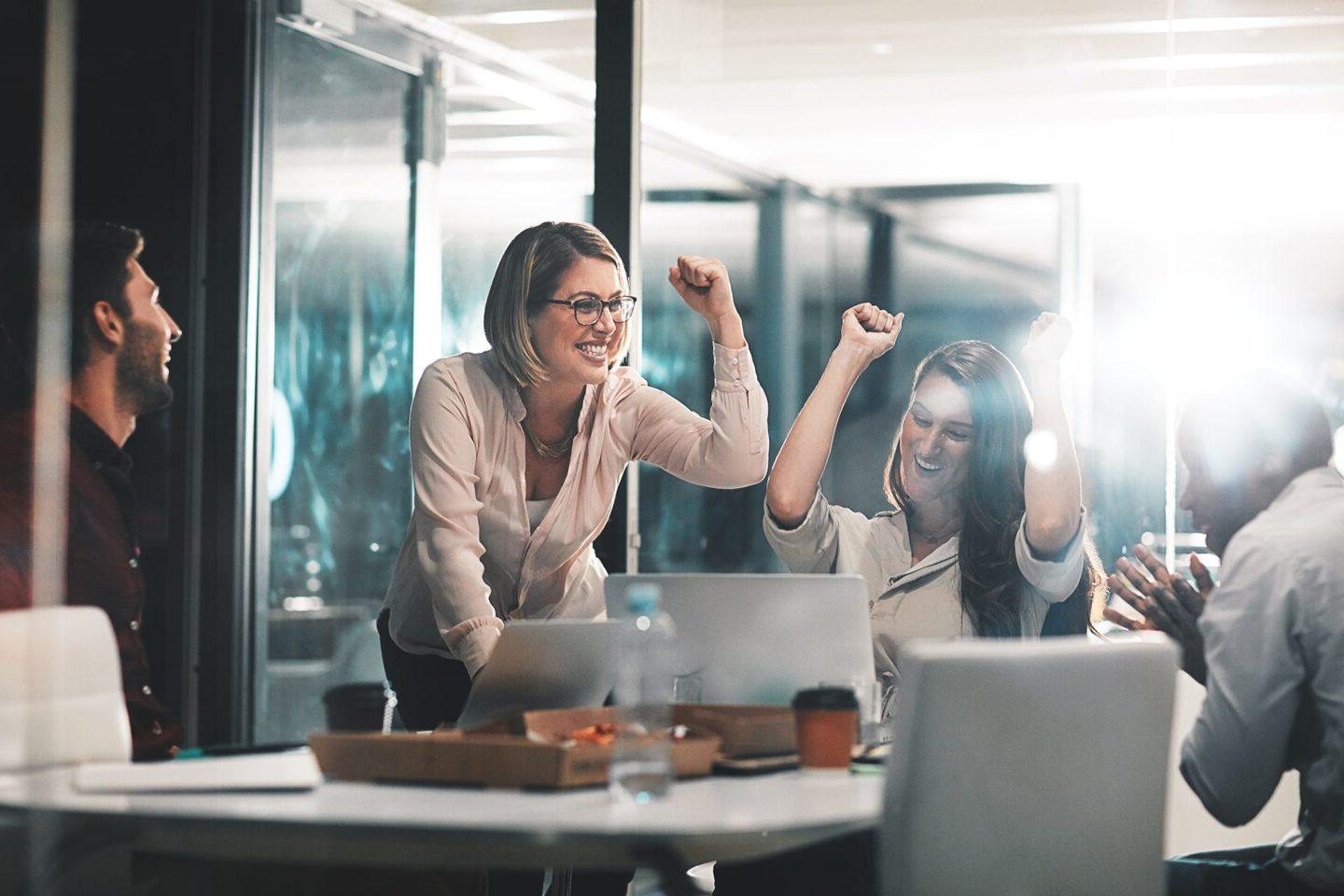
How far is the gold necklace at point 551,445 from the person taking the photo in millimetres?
3346

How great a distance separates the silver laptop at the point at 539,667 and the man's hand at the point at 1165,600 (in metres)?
1.28

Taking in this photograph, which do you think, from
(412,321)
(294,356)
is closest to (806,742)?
(412,321)

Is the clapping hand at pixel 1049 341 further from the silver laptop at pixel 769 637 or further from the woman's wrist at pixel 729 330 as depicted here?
the silver laptop at pixel 769 637

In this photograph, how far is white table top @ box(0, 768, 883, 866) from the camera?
4.95 ft

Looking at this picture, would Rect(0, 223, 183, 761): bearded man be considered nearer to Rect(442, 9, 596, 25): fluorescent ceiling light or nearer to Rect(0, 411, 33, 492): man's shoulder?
Rect(0, 411, 33, 492): man's shoulder

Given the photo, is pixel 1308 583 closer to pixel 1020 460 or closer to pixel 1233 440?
pixel 1233 440

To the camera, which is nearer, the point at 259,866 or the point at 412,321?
the point at 259,866

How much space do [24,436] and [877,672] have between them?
2080mm

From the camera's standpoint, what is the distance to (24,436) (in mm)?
3451

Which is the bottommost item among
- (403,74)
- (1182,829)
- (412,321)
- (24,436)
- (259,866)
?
(1182,829)

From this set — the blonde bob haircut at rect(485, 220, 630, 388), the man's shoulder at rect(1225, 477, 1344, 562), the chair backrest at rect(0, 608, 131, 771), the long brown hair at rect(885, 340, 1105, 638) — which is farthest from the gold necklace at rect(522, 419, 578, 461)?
the man's shoulder at rect(1225, 477, 1344, 562)

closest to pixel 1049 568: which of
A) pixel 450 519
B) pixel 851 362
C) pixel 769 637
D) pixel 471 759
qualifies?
pixel 851 362

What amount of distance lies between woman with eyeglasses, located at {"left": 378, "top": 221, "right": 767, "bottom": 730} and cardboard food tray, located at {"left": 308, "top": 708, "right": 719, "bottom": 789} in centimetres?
128

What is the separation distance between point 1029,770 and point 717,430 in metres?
1.80
